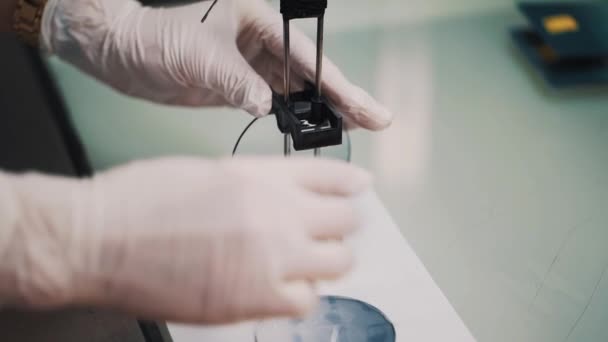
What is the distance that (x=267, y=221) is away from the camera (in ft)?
1.54

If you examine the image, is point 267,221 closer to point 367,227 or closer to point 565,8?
point 367,227

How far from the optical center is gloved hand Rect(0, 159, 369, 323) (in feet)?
1.51

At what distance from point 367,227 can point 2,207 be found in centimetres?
57

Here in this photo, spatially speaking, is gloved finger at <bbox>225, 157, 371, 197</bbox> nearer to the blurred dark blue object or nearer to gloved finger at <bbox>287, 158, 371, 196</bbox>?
gloved finger at <bbox>287, 158, 371, 196</bbox>

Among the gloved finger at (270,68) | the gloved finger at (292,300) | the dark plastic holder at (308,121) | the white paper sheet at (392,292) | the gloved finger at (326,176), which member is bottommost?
the white paper sheet at (392,292)

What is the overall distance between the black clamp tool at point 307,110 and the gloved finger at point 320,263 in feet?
0.61

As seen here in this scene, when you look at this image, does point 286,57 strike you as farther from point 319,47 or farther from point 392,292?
point 392,292

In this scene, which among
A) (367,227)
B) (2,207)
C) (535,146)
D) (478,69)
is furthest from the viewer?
(478,69)

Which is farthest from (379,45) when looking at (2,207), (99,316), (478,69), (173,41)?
(2,207)

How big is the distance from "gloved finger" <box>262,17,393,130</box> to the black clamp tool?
0.06 metres

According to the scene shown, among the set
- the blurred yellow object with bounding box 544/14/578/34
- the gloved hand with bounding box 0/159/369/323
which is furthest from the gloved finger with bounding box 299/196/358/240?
the blurred yellow object with bounding box 544/14/578/34

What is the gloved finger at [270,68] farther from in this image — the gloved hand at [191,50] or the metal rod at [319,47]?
the metal rod at [319,47]

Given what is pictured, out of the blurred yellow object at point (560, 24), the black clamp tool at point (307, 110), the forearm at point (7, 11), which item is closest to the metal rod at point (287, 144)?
the black clamp tool at point (307, 110)

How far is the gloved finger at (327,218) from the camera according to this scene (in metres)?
0.49
